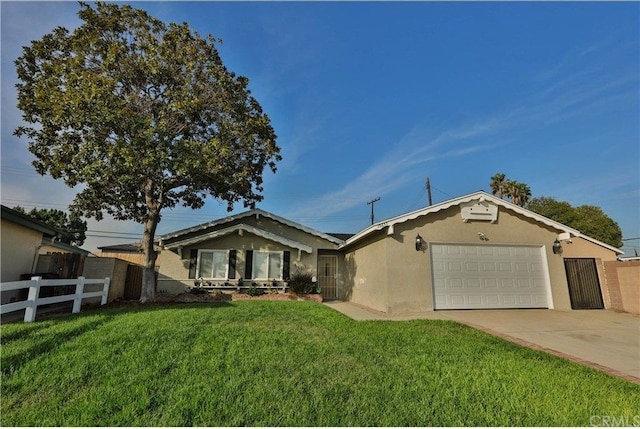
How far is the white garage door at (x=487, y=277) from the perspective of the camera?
36.5 feet

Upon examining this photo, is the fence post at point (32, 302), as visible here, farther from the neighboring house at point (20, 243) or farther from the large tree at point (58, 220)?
the large tree at point (58, 220)

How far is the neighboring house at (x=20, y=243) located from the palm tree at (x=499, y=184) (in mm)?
29183

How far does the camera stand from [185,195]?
14.1m


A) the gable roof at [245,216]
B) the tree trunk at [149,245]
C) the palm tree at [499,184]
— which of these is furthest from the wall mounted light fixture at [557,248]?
the tree trunk at [149,245]

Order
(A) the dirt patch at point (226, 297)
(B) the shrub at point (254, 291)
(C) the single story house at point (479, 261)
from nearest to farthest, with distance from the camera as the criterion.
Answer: (C) the single story house at point (479, 261), (A) the dirt patch at point (226, 297), (B) the shrub at point (254, 291)

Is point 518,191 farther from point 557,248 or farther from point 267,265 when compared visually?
point 267,265

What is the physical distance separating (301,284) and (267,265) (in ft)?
6.68

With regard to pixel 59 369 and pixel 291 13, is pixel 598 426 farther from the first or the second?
pixel 291 13

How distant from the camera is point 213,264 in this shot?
587 inches

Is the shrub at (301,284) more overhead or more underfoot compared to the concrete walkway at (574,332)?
more overhead

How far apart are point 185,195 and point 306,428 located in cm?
1296

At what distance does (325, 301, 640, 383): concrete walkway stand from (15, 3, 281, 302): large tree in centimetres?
873

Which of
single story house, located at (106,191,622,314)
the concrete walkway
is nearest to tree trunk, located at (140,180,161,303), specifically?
single story house, located at (106,191,622,314)

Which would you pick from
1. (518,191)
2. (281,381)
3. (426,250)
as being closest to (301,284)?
(426,250)
